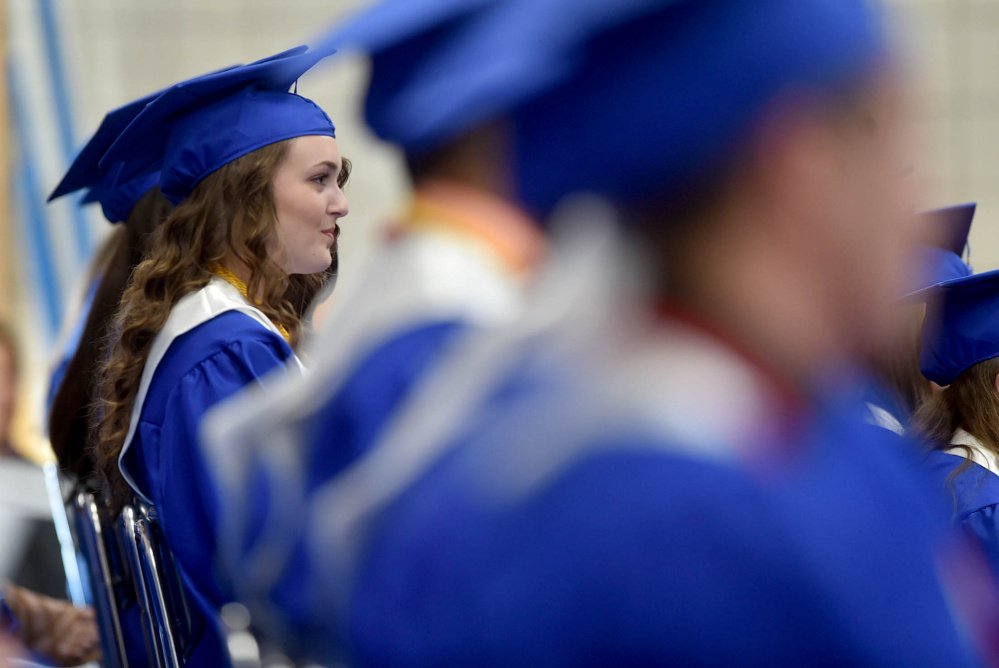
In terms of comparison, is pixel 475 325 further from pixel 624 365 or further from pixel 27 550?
pixel 27 550

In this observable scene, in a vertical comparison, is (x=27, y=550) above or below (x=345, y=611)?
below

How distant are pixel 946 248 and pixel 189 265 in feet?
6.54

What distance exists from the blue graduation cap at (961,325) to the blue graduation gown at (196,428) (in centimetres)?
144

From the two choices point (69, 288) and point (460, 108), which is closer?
point (460, 108)

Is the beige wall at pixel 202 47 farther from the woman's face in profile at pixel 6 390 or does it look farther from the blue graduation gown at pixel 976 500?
Result: the blue graduation gown at pixel 976 500

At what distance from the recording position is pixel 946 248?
3.58 m

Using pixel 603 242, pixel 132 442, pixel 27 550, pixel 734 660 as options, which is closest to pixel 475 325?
pixel 603 242

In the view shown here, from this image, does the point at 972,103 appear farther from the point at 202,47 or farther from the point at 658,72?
the point at 658,72

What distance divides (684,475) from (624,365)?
2.8 inches

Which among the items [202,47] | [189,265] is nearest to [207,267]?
[189,265]

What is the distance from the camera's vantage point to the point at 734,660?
2.42ft

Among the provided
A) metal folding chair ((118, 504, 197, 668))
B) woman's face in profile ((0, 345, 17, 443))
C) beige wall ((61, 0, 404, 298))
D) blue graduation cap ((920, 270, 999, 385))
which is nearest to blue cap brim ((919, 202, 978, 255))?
blue graduation cap ((920, 270, 999, 385))

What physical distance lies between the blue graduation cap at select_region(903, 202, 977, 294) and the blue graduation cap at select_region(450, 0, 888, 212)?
2289mm

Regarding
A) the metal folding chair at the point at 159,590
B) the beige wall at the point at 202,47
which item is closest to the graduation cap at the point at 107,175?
the metal folding chair at the point at 159,590
